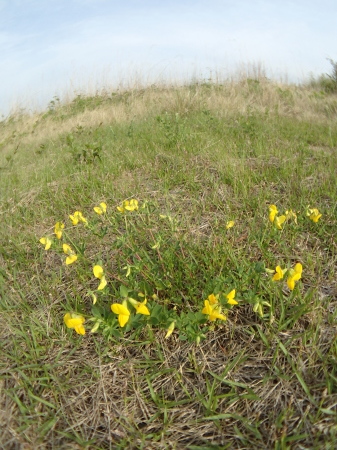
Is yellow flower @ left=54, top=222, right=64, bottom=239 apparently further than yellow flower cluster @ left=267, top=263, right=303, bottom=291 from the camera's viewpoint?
Yes

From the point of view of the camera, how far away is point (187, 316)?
154cm

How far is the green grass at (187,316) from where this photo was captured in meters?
1.34

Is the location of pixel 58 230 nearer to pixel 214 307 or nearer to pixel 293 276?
pixel 214 307

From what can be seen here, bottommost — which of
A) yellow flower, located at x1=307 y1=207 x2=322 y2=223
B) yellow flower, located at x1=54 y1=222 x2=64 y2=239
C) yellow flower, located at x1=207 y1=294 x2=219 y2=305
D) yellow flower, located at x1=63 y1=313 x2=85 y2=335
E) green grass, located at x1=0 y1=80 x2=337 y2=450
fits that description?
green grass, located at x1=0 y1=80 x2=337 y2=450

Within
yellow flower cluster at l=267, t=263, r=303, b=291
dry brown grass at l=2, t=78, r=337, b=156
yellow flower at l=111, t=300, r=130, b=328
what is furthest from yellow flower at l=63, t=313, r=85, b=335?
dry brown grass at l=2, t=78, r=337, b=156

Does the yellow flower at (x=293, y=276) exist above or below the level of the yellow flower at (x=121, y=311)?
below

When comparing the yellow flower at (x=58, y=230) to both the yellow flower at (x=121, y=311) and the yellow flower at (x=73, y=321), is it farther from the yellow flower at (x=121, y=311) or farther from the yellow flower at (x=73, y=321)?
the yellow flower at (x=121, y=311)

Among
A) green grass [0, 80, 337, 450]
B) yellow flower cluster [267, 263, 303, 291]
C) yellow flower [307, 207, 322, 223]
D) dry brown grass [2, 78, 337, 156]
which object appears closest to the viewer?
green grass [0, 80, 337, 450]

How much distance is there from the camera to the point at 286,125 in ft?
15.9

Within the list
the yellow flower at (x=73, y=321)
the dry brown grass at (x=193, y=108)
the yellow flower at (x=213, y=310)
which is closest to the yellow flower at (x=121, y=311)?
the yellow flower at (x=73, y=321)

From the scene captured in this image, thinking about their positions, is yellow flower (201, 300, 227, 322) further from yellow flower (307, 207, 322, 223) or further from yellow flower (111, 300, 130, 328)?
yellow flower (307, 207, 322, 223)

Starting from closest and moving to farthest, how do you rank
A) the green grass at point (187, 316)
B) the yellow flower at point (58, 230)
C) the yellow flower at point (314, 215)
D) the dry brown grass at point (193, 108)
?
the green grass at point (187, 316) < the yellow flower at point (58, 230) < the yellow flower at point (314, 215) < the dry brown grass at point (193, 108)

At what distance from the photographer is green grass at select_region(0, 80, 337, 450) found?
1.34 m

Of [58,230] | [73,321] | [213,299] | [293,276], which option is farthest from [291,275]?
[58,230]
